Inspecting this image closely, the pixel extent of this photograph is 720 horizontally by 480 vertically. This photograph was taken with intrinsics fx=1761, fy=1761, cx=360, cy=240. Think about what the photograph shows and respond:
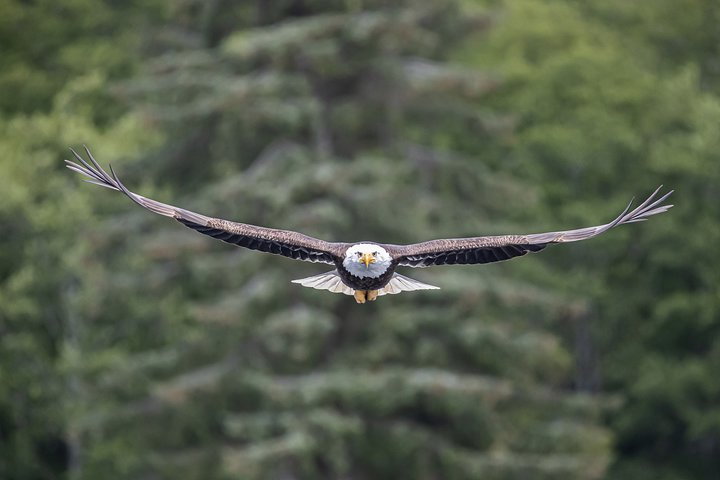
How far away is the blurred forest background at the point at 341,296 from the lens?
26547 millimetres

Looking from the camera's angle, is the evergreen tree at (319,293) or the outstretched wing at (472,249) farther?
the evergreen tree at (319,293)

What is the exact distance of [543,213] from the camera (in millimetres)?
35562

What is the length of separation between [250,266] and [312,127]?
8.91 feet

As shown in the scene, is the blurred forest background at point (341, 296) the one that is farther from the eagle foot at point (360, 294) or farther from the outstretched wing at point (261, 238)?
the outstretched wing at point (261, 238)

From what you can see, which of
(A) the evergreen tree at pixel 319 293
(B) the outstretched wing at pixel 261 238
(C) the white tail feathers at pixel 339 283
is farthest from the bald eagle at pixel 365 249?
(A) the evergreen tree at pixel 319 293

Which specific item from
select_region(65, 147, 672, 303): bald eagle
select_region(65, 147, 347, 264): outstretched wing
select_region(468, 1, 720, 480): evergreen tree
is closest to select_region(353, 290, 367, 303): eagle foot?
select_region(65, 147, 672, 303): bald eagle

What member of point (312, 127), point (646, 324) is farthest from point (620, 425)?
point (312, 127)

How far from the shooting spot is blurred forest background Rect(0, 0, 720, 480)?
26547 millimetres

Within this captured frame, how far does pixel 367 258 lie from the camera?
49.2 feet

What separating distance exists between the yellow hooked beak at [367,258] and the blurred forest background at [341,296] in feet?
33.7

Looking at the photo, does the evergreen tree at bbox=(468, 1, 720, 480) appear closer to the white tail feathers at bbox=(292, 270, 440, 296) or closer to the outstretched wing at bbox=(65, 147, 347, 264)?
the white tail feathers at bbox=(292, 270, 440, 296)

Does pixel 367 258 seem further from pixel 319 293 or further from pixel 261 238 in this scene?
pixel 319 293

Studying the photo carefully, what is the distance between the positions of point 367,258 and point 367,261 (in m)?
0.03

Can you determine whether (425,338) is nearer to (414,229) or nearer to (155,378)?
(414,229)
